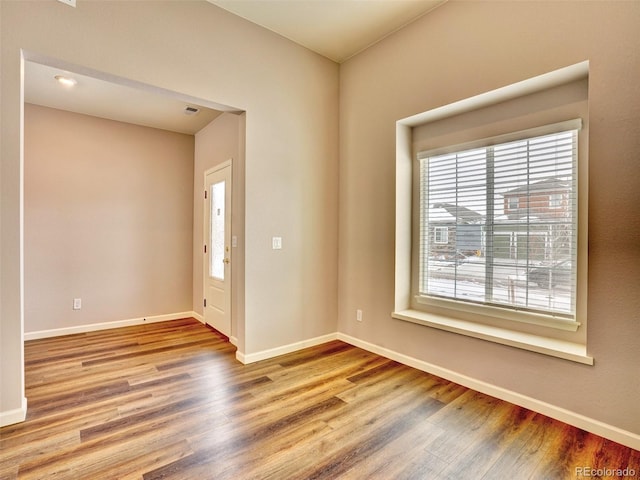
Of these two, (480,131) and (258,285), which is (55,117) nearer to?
(258,285)

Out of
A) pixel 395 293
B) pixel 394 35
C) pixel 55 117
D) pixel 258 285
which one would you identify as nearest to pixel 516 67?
pixel 394 35

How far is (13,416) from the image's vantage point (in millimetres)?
2105

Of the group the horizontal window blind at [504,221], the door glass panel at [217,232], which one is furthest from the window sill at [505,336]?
the door glass panel at [217,232]

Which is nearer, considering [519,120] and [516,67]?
[516,67]

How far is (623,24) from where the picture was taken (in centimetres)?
193

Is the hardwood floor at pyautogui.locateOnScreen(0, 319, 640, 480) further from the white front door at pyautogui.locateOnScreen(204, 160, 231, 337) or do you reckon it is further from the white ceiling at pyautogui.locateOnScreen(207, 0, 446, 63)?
the white ceiling at pyautogui.locateOnScreen(207, 0, 446, 63)

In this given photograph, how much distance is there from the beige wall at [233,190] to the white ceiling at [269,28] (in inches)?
13.1

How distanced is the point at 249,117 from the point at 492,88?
214 cm

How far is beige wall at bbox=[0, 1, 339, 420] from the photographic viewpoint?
82.4 inches

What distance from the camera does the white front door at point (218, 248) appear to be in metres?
4.07

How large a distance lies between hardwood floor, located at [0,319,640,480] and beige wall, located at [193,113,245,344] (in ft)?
2.53

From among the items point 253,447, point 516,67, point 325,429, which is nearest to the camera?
point 253,447

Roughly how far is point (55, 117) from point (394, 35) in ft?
13.9

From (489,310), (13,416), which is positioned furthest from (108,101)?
(489,310)
